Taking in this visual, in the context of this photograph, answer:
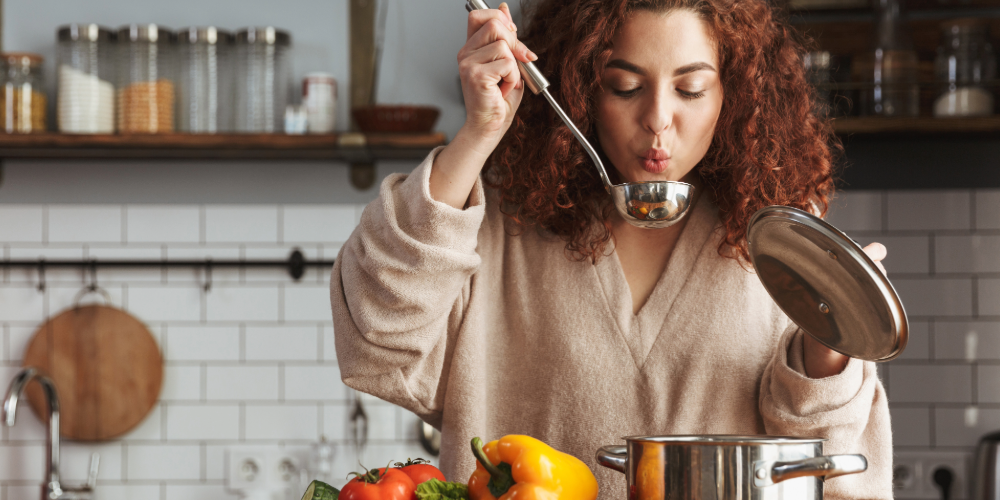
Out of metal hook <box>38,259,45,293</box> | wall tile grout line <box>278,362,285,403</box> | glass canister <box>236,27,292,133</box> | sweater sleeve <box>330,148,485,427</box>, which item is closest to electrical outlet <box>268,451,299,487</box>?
wall tile grout line <box>278,362,285,403</box>

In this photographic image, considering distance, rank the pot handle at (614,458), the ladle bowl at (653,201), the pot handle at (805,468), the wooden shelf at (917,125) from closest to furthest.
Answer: the pot handle at (805,468) → the pot handle at (614,458) → the ladle bowl at (653,201) → the wooden shelf at (917,125)

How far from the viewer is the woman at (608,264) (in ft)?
3.09

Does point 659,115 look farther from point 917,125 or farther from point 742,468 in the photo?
point 917,125

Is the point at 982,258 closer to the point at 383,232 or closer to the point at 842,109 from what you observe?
the point at 842,109

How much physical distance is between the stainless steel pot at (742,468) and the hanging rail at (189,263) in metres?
1.66

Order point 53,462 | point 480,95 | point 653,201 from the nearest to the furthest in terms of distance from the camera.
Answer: point 480,95
point 653,201
point 53,462

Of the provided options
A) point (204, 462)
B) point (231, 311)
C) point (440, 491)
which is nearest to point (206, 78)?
point (231, 311)

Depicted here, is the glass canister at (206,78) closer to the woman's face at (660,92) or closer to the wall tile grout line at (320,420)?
the wall tile grout line at (320,420)

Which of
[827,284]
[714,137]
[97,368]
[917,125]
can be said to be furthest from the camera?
[97,368]

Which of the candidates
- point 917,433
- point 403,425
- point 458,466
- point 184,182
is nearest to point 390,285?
point 458,466

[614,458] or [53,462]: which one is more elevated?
[614,458]

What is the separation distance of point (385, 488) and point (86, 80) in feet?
5.57

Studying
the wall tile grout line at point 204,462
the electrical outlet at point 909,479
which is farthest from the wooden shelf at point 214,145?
the electrical outlet at point 909,479

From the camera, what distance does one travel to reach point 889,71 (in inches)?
78.2
